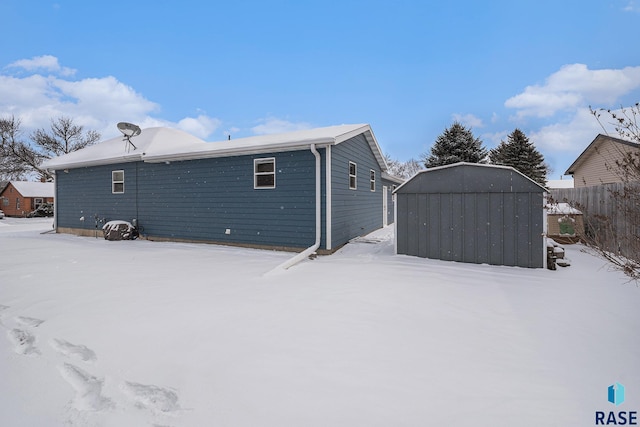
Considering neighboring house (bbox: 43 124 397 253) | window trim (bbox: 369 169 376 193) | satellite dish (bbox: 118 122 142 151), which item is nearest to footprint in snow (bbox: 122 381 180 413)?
neighboring house (bbox: 43 124 397 253)

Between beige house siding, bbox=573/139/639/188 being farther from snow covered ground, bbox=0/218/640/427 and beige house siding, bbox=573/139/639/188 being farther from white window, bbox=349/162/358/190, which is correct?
snow covered ground, bbox=0/218/640/427

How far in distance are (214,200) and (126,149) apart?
6224 millimetres

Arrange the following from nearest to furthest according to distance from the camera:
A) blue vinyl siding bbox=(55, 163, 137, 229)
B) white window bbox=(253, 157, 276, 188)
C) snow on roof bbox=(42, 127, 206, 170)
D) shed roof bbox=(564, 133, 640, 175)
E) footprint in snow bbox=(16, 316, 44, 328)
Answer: footprint in snow bbox=(16, 316, 44, 328) < white window bbox=(253, 157, 276, 188) < snow on roof bbox=(42, 127, 206, 170) < blue vinyl siding bbox=(55, 163, 137, 229) < shed roof bbox=(564, 133, 640, 175)

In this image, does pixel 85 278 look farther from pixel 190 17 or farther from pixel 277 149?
pixel 190 17

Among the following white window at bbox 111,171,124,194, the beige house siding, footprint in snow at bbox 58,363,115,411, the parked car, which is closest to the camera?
footprint in snow at bbox 58,363,115,411

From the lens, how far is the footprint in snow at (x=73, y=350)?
9.89 ft

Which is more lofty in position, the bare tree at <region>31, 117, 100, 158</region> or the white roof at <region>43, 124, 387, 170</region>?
the bare tree at <region>31, 117, 100, 158</region>

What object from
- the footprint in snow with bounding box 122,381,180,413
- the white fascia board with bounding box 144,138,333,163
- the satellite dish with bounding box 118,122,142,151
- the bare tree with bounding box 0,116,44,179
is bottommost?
the footprint in snow with bounding box 122,381,180,413

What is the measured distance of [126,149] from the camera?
43.7 ft

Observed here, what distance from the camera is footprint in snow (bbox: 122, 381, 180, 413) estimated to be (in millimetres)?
2262

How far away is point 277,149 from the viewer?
8.82 meters

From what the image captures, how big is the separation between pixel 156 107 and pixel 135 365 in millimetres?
21382

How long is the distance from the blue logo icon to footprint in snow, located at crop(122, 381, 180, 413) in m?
3.21

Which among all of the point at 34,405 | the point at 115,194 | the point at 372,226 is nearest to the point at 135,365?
the point at 34,405
